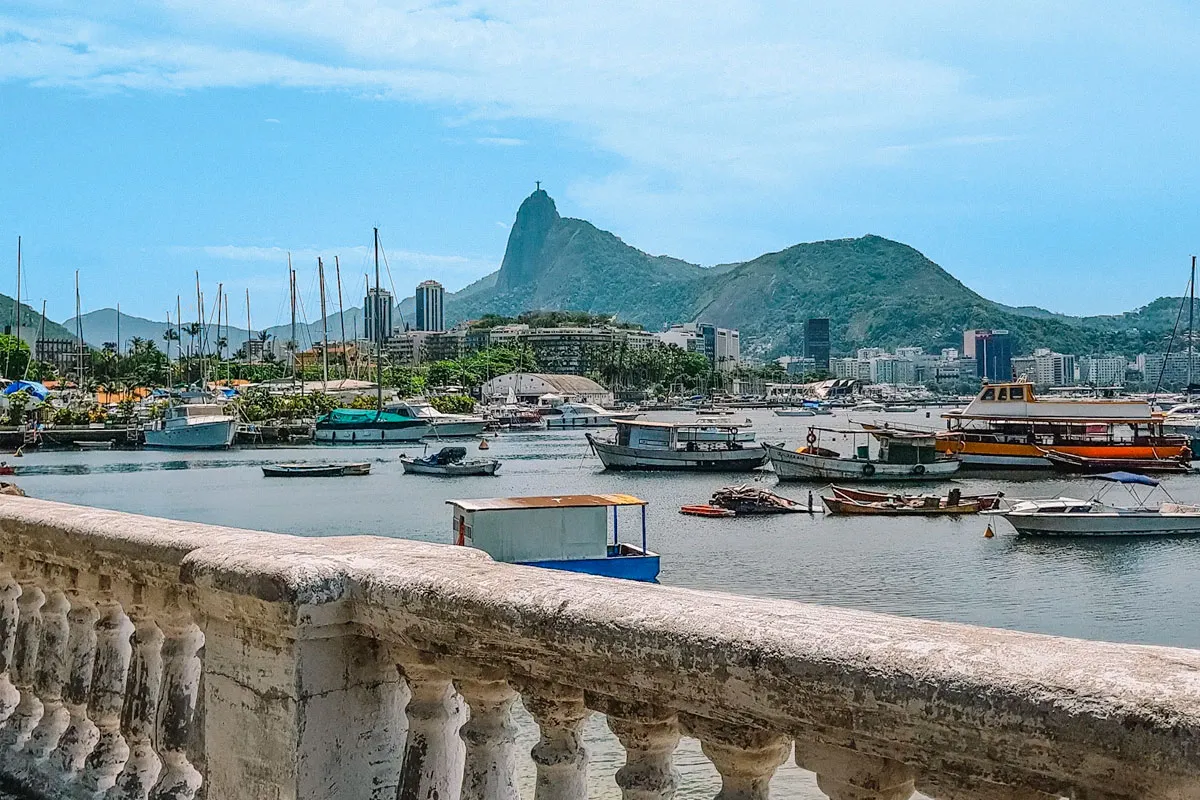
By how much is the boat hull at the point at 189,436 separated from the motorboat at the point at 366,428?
10.8 m

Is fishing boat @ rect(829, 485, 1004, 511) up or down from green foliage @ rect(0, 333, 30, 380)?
down

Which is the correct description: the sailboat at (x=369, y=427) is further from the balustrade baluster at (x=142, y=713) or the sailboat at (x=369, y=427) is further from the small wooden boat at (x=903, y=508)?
the balustrade baluster at (x=142, y=713)

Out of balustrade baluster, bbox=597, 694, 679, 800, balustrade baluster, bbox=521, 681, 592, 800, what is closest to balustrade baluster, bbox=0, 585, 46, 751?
balustrade baluster, bbox=521, 681, 592, 800

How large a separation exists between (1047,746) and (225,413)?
115438mm

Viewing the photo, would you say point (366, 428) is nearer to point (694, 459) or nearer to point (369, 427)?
point (369, 427)

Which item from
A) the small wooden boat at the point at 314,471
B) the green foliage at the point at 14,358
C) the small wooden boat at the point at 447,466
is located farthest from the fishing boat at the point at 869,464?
the green foliage at the point at 14,358

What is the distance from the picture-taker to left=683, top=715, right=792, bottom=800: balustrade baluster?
7.39 feet

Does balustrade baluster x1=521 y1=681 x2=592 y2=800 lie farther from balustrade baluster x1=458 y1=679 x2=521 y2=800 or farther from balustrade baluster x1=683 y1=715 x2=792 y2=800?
balustrade baluster x1=683 y1=715 x2=792 y2=800

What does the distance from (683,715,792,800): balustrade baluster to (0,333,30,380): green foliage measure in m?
146

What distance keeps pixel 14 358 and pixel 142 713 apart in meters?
148

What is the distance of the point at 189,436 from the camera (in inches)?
3851

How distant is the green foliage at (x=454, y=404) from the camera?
13925 centimetres

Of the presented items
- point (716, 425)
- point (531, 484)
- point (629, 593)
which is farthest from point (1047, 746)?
point (716, 425)

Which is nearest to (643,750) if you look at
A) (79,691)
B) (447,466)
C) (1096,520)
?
(79,691)
